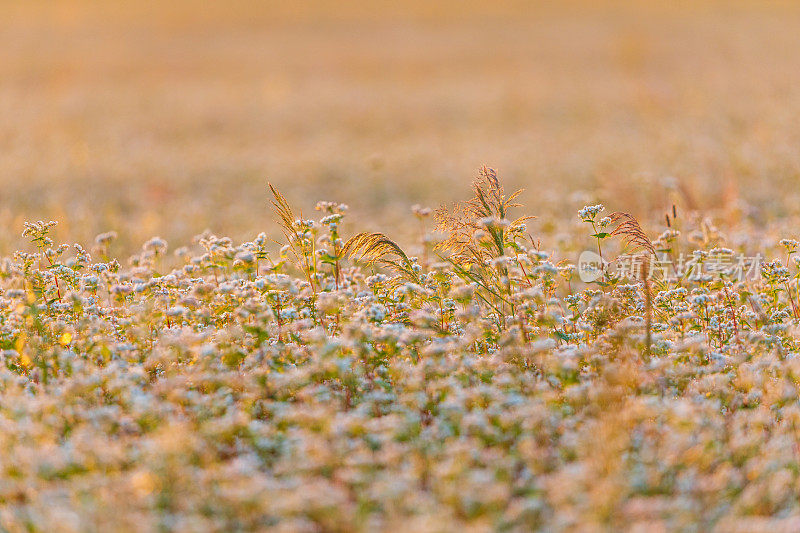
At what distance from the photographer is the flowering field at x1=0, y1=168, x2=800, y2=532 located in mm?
4055

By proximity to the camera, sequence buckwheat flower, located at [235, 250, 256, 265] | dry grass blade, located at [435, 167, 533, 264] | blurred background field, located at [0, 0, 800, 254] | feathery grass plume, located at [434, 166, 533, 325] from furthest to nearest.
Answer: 1. blurred background field, located at [0, 0, 800, 254]
2. dry grass blade, located at [435, 167, 533, 264]
3. feathery grass plume, located at [434, 166, 533, 325]
4. buckwheat flower, located at [235, 250, 256, 265]

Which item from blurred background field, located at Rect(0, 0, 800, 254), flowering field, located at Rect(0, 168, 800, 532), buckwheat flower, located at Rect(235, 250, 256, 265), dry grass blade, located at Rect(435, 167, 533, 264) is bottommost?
flowering field, located at Rect(0, 168, 800, 532)

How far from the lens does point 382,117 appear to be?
24750 mm

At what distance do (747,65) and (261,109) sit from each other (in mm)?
18317

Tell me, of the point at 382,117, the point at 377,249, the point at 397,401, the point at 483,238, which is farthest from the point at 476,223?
the point at 382,117

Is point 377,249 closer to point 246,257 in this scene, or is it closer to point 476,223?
point 476,223

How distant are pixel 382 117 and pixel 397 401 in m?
20.0

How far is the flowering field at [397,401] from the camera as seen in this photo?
13.3ft

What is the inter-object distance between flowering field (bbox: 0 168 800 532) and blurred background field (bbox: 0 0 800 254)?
4.99 meters

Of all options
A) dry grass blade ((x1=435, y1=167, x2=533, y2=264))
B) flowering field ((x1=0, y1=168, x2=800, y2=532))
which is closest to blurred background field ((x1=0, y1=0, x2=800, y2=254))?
dry grass blade ((x1=435, y1=167, x2=533, y2=264))

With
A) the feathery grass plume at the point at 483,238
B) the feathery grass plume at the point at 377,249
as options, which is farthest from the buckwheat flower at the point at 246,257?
the feathery grass plume at the point at 483,238

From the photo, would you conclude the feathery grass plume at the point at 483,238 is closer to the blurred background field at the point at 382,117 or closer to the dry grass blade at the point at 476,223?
the dry grass blade at the point at 476,223

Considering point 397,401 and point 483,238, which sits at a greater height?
point 483,238

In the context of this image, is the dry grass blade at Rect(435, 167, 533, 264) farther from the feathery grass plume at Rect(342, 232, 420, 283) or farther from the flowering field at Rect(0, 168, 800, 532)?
the feathery grass plume at Rect(342, 232, 420, 283)
